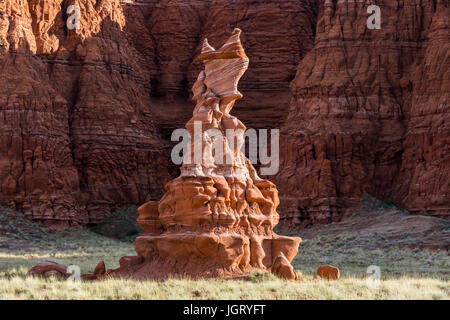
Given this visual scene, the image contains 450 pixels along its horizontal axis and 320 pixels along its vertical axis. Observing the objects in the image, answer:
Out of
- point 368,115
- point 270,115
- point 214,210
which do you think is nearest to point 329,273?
point 214,210

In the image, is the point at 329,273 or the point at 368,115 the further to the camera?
the point at 368,115

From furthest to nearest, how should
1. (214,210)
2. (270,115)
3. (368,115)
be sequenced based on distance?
(270,115) → (368,115) → (214,210)

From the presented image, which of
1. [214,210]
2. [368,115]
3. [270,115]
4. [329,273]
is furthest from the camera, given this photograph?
[270,115]

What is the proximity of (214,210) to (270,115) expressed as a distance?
50779 mm

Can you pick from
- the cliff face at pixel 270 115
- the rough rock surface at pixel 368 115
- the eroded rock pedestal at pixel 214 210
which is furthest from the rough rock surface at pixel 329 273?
the rough rock surface at pixel 368 115

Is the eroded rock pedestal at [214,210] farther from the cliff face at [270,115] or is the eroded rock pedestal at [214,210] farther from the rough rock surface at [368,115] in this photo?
the rough rock surface at [368,115]

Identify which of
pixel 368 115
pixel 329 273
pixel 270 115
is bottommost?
pixel 329 273

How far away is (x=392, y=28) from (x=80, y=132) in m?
27.7

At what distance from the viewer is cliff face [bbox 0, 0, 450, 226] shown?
5638 centimetres

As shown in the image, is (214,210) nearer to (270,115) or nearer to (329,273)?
(329,273)

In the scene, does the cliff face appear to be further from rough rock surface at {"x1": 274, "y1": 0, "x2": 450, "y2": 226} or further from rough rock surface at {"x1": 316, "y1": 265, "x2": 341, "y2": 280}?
rough rock surface at {"x1": 316, "y1": 265, "x2": 341, "y2": 280}

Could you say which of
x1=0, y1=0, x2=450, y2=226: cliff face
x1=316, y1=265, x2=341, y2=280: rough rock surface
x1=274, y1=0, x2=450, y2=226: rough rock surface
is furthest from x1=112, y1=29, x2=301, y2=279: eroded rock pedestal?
x1=274, y1=0, x2=450, y2=226: rough rock surface

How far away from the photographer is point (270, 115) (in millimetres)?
70938

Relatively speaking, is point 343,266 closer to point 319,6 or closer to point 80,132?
point 80,132
